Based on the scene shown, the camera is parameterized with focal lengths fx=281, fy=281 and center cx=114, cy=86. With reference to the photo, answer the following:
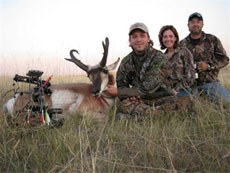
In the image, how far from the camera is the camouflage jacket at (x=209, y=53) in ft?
19.8

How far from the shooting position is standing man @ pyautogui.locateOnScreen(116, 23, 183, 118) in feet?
15.1

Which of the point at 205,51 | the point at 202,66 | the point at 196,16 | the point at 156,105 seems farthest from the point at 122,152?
the point at 196,16

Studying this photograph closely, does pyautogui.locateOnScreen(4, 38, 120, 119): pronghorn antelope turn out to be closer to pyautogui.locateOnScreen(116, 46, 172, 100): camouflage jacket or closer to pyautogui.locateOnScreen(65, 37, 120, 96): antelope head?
pyautogui.locateOnScreen(65, 37, 120, 96): antelope head

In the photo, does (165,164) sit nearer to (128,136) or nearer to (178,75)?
(128,136)

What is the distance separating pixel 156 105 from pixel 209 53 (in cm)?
219

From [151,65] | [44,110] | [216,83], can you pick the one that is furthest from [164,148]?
[216,83]

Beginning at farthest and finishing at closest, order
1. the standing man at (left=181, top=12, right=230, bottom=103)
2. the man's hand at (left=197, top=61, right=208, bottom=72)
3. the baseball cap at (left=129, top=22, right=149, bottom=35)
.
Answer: the standing man at (left=181, top=12, right=230, bottom=103) < the man's hand at (left=197, top=61, right=208, bottom=72) < the baseball cap at (left=129, top=22, right=149, bottom=35)

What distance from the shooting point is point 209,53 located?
609 cm

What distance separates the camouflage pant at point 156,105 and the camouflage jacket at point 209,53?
152cm

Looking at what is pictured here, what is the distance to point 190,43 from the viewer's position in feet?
20.4

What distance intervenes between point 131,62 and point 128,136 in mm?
1933

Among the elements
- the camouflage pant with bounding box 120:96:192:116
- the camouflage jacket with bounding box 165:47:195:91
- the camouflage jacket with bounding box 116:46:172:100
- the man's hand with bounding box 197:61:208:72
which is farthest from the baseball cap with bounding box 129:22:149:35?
the man's hand with bounding box 197:61:208:72

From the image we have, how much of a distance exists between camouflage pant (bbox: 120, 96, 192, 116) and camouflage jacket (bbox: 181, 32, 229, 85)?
1.52 meters

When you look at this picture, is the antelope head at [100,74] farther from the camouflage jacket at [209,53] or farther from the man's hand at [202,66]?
the camouflage jacket at [209,53]
